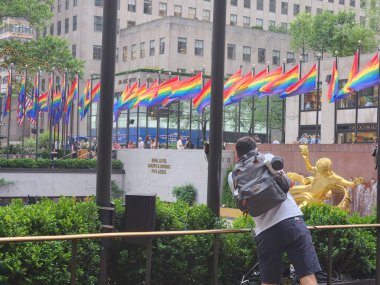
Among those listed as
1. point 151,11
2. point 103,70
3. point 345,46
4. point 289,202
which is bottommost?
point 289,202

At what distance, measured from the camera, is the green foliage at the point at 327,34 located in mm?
71750

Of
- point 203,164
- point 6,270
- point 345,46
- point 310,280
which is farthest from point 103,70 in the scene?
point 345,46

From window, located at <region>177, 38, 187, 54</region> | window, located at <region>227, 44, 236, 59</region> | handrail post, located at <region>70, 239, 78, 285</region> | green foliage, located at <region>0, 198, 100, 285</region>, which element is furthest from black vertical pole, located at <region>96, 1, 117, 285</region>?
window, located at <region>227, 44, 236, 59</region>

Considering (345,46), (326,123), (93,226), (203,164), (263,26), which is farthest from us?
(263,26)

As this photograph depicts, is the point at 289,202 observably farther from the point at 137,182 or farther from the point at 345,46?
the point at 345,46

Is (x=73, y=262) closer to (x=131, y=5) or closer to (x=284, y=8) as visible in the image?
(x=131, y=5)

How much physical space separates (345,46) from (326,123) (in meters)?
21.0

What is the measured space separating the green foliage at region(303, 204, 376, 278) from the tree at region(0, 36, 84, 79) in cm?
3508

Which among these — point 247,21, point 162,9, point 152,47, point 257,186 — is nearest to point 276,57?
point 247,21

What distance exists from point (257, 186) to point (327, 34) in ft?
239

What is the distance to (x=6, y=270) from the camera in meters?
5.80

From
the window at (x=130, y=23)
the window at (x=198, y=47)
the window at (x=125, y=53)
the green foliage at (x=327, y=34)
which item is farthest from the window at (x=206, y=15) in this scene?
the green foliage at (x=327, y=34)

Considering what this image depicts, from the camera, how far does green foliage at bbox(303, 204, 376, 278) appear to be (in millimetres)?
8123

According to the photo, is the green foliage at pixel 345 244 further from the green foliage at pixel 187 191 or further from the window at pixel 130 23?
the window at pixel 130 23
